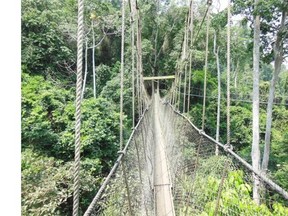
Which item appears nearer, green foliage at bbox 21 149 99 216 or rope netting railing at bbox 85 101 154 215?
rope netting railing at bbox 85 101 154 215

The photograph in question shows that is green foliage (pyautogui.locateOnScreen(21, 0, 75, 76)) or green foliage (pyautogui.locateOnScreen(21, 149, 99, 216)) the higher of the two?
green foliage (pyautogui.locateOnScreen(21, 0, 75, 76))

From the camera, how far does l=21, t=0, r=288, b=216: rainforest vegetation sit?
402cm

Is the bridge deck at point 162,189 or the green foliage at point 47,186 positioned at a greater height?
the bridge deck at point 162,189

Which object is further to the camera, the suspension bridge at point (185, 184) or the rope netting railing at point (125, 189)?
the rope netting railing at point (125, 189)

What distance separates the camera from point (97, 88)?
8516mm

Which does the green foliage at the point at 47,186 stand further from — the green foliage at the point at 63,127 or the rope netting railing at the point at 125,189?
the rope netting railing at the point at 125,189

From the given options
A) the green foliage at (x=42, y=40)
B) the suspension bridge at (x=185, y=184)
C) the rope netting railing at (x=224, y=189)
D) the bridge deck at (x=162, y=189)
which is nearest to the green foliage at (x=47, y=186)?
the bridge deck at (x=162, y=189)

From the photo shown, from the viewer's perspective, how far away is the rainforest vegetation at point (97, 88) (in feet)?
13.2

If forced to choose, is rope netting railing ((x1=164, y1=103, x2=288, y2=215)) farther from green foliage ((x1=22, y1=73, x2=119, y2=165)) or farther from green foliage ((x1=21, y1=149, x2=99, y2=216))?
green foliage ((x1=22, y1=73, x2=119, y2=165))

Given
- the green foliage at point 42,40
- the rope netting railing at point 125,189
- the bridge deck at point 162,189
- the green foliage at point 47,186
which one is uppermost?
the green foliage at point 42,40

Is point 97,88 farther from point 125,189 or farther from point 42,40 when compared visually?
point 125,189

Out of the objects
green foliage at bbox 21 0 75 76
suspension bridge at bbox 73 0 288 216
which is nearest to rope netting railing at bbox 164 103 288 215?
suspension bridge at bbox 73 0 288 216

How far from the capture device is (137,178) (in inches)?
74.7
